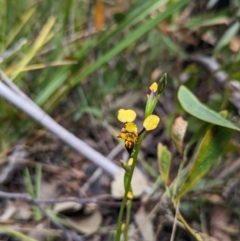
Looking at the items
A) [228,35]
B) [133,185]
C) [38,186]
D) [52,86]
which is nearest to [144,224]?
[133,185]

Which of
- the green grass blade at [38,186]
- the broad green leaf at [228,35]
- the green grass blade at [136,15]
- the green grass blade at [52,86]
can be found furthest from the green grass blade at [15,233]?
the broad green leaf at [228,35]

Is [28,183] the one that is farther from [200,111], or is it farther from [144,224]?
[200,111]

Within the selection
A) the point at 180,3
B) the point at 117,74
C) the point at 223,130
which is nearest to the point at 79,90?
the point at 117,74

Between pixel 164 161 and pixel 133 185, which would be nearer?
pixel 164 161

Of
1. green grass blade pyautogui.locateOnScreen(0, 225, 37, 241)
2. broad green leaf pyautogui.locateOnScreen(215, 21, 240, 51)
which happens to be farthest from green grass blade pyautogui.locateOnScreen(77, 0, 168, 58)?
green grass blade pyautogui.locateOnScreen(0, 225, 37, 241)

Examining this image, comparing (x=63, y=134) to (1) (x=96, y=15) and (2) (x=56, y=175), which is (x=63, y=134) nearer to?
(2) (x=56, y=175)
